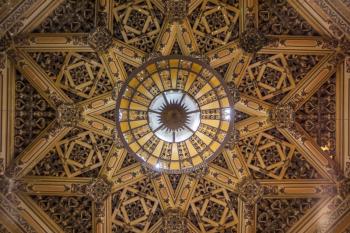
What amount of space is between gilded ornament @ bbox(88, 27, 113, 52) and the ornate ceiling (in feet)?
0.09

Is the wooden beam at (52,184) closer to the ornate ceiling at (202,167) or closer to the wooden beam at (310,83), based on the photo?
the ornate ceiling at (202,167)

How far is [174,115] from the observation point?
22750 millimetres

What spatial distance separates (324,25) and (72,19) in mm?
6797

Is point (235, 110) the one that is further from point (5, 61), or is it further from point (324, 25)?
point (5, 61)

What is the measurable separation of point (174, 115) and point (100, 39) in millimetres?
3230

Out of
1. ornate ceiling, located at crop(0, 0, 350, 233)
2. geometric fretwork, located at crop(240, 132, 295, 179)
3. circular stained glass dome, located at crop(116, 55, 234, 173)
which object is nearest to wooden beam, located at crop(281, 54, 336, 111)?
ornate ceiling, located at crop(0, 0, 350, 233)

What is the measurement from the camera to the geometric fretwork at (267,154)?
72.3 feet

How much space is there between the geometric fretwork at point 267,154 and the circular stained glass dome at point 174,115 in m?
0.75

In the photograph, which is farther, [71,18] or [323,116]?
[323,116]

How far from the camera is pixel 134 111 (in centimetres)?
2270

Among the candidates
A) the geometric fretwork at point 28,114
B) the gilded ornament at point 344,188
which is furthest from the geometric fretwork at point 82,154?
the gilded ornament at point 344,188

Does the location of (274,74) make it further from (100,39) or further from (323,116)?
(100,39)

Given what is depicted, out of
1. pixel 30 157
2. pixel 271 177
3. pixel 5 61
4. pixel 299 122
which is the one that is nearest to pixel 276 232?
pixel 271 177

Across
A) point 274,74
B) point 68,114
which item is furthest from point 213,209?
point 68,114
